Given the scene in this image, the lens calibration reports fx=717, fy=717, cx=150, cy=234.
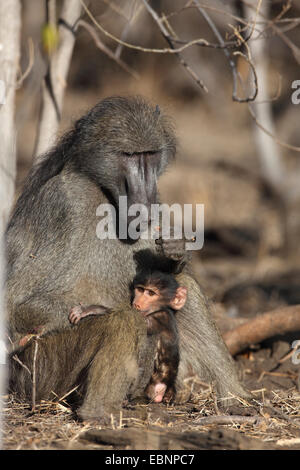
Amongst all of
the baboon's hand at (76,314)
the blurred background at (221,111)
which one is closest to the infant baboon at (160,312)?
the baboon's hand at (76,314)

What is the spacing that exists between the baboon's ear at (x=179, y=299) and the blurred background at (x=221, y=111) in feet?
2.26

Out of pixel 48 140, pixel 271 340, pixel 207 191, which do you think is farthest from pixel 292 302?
pixel 207 191

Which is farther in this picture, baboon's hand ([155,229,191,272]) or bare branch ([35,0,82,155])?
bare branch ([35,0,82,155])

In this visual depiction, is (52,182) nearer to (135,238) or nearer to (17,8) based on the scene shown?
(135,238)

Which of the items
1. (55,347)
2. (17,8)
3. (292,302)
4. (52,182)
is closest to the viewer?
(55,347)

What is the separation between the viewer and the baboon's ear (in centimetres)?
367

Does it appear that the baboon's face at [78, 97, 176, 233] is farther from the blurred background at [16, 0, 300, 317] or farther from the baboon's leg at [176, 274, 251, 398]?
the baboon's leg at [176, 274, 251, 398]

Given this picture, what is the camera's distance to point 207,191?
10328 millimetres

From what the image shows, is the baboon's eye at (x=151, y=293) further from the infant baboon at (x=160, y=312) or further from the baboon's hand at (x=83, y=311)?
the baboon's hand at (x=83, y=311)

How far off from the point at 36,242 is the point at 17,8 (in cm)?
156

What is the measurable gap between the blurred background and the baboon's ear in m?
0.69

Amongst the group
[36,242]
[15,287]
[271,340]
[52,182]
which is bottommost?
[271,340]

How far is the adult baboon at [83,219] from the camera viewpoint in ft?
11.4

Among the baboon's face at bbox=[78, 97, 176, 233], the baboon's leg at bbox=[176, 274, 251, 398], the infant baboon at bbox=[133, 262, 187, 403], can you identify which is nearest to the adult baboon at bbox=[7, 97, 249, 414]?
the baboon's face at bbox=[78, 97, 176, 233]
